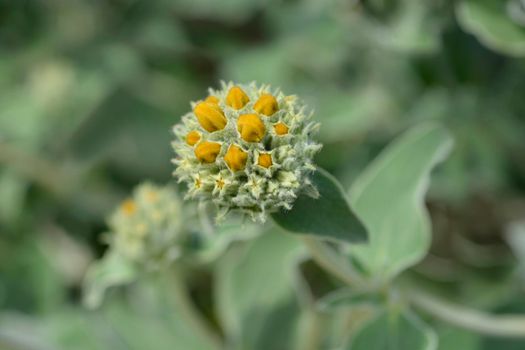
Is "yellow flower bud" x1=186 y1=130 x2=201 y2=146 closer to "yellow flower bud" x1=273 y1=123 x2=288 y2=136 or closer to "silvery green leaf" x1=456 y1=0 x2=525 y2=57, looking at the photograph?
"yellow flower bud" x1=273 y1=123 x2=288 y2=136

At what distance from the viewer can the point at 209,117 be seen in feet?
6.10

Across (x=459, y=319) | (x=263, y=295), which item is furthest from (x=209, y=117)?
(x=263, y=295)

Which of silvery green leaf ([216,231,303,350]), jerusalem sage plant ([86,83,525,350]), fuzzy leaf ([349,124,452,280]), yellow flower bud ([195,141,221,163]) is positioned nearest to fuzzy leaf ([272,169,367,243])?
jerusalem sage plant ([86,83,525,350])

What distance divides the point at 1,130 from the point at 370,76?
2182 millimetres

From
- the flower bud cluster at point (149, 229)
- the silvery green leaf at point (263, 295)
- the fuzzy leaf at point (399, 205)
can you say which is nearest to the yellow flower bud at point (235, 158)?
the fuzzy leaf at point (399, 205)

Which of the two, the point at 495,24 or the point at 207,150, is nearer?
the point at 207,150

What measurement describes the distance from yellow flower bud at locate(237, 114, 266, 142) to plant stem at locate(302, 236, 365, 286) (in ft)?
1.15

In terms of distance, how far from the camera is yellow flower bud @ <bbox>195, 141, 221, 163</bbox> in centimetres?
185

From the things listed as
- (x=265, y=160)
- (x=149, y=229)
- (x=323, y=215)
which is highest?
(x=149, y=229)

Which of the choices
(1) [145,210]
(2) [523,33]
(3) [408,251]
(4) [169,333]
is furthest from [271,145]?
(4) [169,333]

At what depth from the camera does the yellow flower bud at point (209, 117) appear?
1860mm

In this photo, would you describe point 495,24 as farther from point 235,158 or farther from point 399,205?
point 235,158

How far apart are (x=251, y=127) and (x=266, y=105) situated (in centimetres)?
7

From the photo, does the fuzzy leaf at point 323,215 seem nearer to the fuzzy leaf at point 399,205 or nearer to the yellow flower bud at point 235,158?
the yellow flower bud at point 235,158
